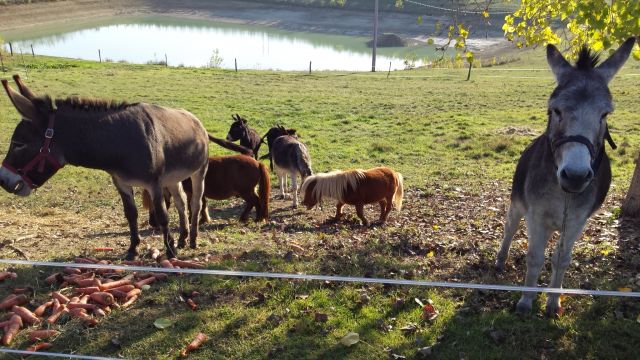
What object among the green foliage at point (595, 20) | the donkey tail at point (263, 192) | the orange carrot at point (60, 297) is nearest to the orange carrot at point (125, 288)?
the orange carrot at point (60, 297)

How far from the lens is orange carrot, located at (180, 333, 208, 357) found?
4.76 metres

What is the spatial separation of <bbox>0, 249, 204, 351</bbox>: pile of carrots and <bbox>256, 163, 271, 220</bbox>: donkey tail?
144 inches

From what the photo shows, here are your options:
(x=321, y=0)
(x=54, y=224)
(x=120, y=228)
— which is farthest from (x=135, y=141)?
(x=321, y=0)

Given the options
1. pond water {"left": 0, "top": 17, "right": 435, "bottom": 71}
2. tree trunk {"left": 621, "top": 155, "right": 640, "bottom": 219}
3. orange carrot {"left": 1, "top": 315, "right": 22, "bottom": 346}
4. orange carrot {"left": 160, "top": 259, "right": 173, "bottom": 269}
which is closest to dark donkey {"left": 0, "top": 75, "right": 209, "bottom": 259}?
orange carrot {"left": 160, "top": 259, "right": 173, "bottom": 269}

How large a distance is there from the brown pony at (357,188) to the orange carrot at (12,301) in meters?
5.49

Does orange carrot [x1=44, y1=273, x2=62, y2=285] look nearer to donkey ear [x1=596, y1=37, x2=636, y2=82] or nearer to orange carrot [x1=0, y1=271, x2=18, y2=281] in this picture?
orange carrot [x1=0, y1=271, x2=18, y2=281]

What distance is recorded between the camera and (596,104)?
13.6ft

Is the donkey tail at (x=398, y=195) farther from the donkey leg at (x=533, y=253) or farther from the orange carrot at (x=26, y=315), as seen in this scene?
the orange carrot at (x=26, y=315)

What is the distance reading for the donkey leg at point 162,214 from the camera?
6523mm

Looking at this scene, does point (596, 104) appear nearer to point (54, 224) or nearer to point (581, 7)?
point (581, 7)

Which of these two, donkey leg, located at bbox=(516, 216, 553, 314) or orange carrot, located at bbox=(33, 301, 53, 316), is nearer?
donkey leg, located at bbox=(516, 216, 553, 314)

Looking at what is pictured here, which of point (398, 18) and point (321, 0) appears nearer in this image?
point (398, 18)

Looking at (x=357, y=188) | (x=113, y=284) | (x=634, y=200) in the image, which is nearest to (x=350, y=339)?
(x=113, y=284)

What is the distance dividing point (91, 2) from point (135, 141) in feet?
255
